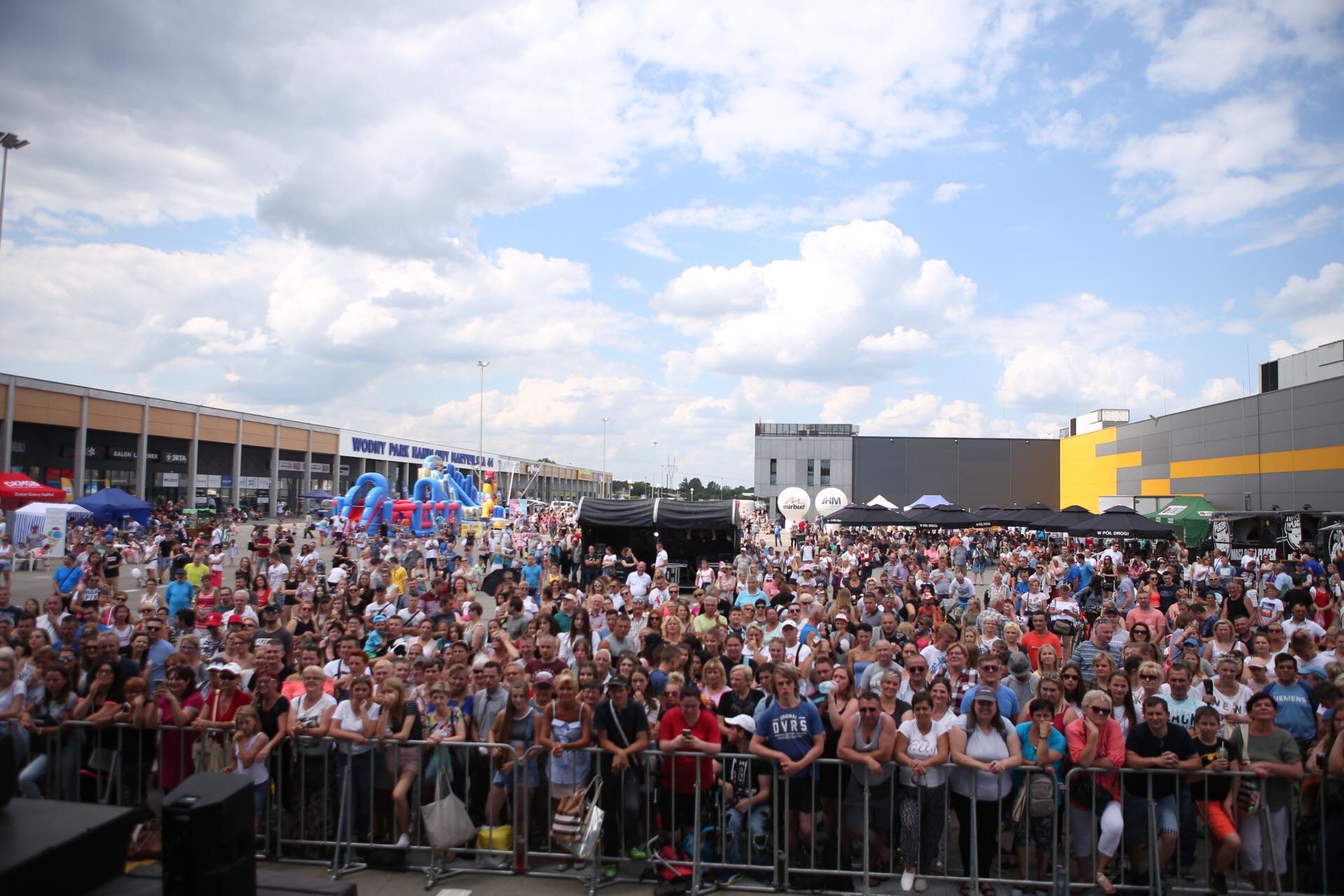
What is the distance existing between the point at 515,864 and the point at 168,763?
2.81 metres

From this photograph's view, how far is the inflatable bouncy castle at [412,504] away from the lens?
114 ft

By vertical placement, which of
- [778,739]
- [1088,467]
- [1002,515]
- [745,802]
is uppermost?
[1088,467]

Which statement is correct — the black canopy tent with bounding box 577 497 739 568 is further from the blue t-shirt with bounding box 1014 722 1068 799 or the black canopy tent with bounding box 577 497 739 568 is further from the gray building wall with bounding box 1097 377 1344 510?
the gray building wall with bounding box 1097 377 1344 510

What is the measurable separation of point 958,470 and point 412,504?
43.7 m

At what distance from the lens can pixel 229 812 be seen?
124 inches

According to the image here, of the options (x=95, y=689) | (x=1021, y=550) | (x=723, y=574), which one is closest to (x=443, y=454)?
(x=1021, y=550)

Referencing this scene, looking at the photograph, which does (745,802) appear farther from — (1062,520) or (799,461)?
(799,461)

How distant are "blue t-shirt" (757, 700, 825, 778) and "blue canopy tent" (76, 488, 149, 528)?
28.9 metres

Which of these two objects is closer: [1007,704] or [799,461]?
[1007,704]

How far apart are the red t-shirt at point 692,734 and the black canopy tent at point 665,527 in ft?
41.2

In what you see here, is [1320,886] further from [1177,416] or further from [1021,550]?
[1177,416]

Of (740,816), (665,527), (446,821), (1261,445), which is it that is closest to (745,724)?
(740,816)

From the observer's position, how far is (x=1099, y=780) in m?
5.00

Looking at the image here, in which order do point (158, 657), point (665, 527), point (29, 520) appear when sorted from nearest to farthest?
1. point (158, 657)
2. point (665, 527)
3. point (29, 520)
